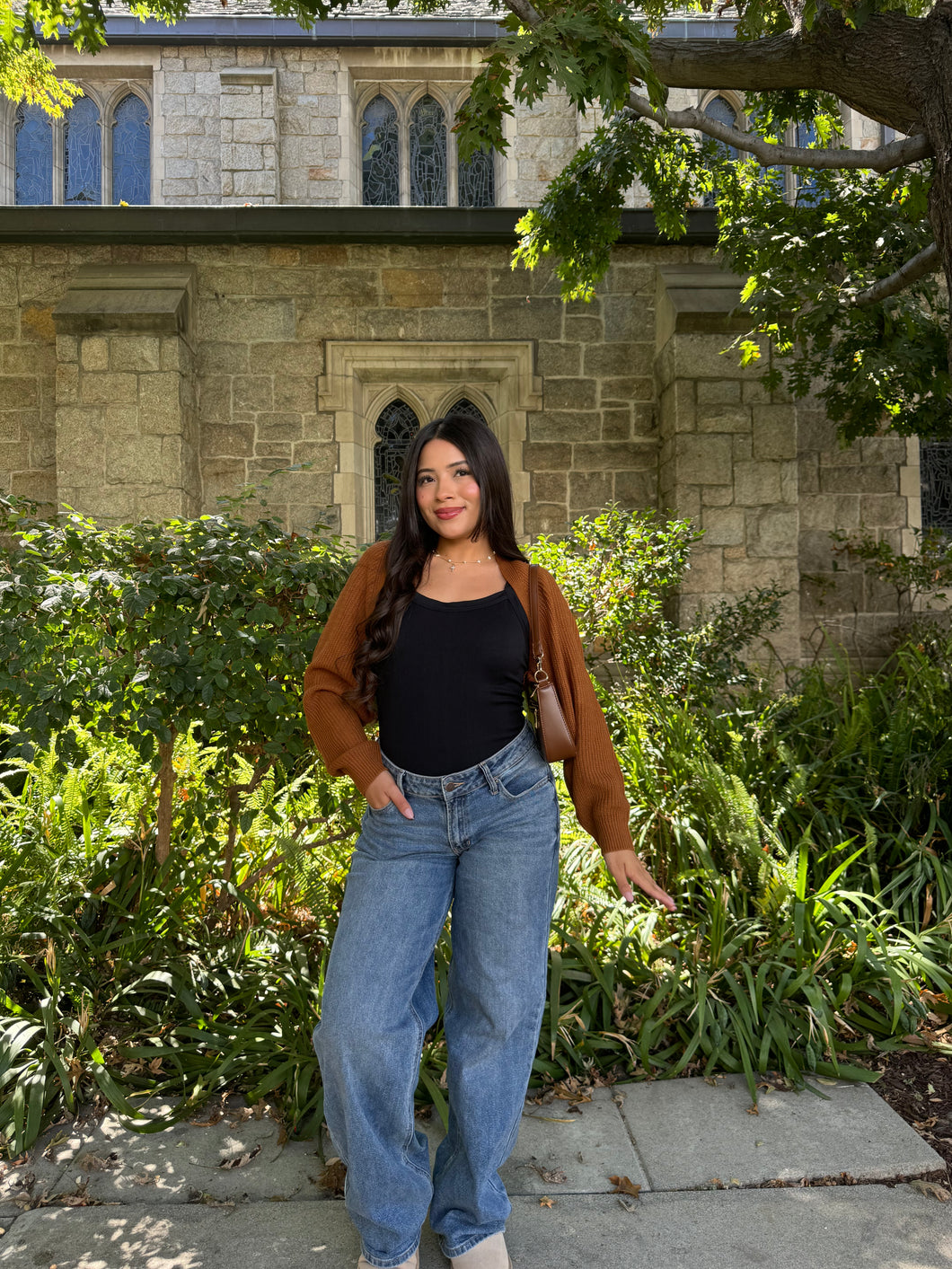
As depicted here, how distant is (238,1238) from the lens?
2031 mm

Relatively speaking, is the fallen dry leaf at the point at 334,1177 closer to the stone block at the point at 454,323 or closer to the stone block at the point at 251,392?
the stone block at the point at 251,392

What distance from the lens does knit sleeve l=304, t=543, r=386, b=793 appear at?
1907 mm

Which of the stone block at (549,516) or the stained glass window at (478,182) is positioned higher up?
the stained glass window at (478,182)

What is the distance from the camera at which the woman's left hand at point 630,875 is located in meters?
1.92

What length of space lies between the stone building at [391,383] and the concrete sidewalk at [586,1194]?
5176 mm

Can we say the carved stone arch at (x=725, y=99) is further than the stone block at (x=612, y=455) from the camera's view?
Yes

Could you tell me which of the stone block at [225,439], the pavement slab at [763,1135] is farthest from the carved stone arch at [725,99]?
the pavement slab at [763,1135]

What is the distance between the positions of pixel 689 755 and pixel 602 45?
2.68m

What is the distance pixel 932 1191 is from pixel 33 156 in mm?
12958

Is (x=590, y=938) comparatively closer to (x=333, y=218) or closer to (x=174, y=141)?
(x=333, y=218)

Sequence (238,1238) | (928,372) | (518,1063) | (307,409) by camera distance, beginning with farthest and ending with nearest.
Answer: (307,409) < (928,372) < (238,1238) < (518,1063)

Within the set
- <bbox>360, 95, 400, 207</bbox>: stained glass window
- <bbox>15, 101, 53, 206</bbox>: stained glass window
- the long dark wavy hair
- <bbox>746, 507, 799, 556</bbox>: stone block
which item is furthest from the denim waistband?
<bbox>15, 101, 53, 206</bbox>: stained glass window

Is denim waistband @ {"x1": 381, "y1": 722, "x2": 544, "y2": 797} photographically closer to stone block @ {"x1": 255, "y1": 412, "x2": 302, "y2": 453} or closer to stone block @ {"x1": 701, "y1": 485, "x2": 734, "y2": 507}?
stone block @ {"x1": 701, "y1": 485, "x2": 734, "y2": 507}

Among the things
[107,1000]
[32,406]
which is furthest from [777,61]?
[32,406]
